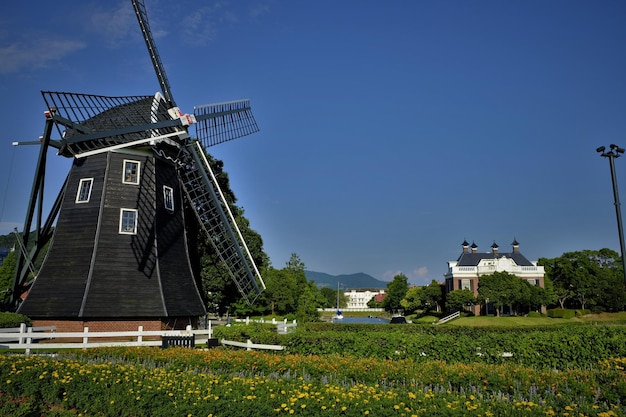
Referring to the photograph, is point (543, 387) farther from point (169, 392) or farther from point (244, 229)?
point (244, 229)

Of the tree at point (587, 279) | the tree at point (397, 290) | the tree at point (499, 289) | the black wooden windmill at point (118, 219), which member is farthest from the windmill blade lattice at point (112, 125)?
the tree at point (397, 290)

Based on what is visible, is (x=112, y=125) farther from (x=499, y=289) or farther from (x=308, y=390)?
(x=499, y=289)

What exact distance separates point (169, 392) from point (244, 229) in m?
30.0

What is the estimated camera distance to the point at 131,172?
83.8ft

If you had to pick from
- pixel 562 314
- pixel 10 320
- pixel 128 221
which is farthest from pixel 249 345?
pixel 562 314

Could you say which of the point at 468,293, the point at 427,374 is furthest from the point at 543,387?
the point at 468,293

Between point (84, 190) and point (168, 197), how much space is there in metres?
4.28

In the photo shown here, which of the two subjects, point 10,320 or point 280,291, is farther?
point 280,291

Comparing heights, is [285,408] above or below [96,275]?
below

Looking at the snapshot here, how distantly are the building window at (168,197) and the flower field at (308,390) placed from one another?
48.0 feet

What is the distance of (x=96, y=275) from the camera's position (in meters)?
22.9

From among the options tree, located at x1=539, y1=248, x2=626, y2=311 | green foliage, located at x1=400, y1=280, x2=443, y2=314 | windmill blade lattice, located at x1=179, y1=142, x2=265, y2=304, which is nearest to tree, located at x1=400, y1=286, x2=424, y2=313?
green foliage, located at x1=400, y1=280, x2=443, y2=314

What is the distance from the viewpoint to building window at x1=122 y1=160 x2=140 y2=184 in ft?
83.0

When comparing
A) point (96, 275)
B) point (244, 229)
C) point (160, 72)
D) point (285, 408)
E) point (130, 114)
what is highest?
point (160, 72)
